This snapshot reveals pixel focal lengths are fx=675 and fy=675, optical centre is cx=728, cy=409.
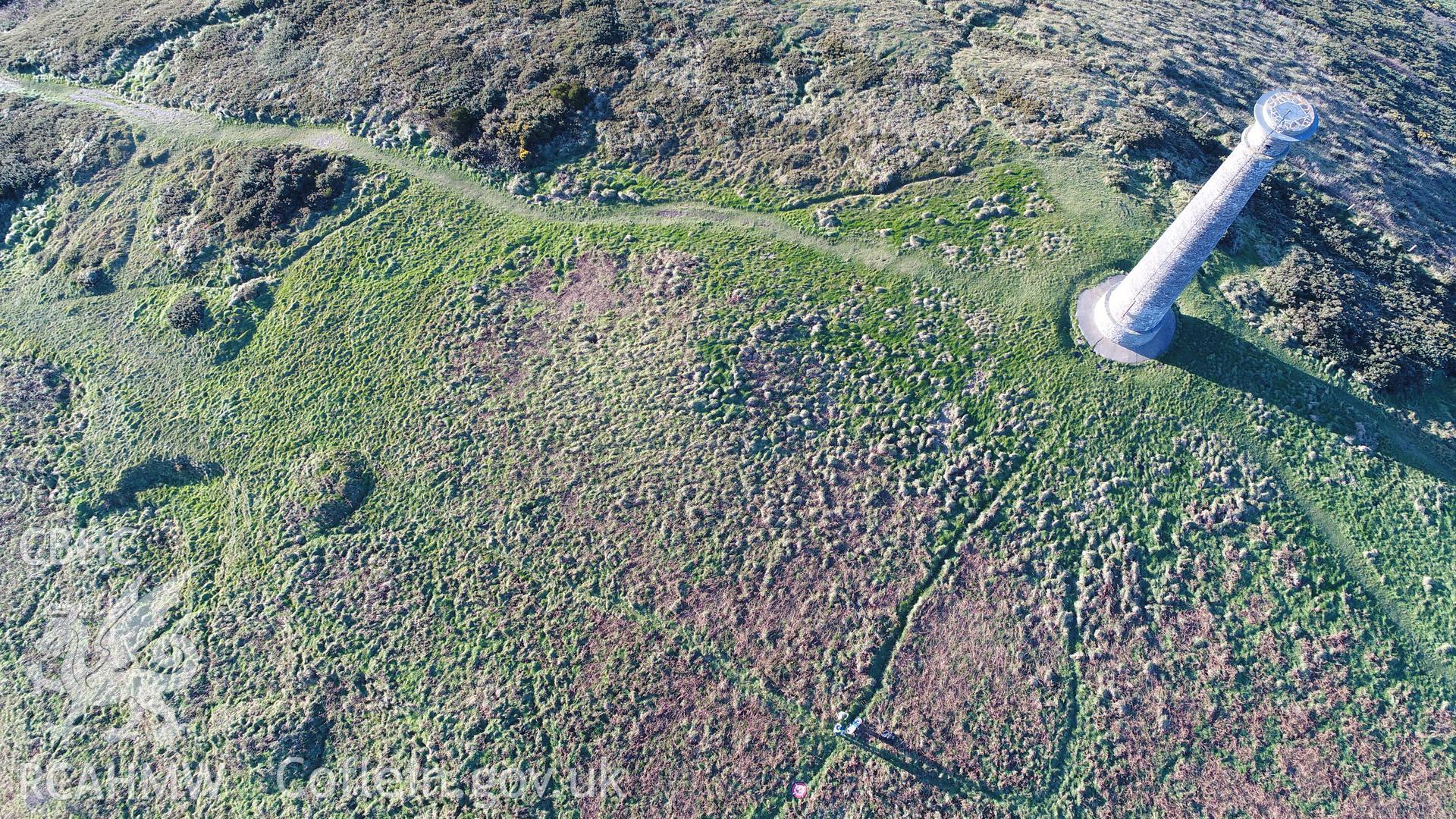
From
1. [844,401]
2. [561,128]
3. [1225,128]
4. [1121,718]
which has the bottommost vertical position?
[1121,718]

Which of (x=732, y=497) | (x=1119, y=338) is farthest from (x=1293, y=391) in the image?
(x=732, y=497)

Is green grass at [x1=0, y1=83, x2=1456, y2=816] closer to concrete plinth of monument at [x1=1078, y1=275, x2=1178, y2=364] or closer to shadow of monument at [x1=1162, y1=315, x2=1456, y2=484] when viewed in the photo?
shadow of monument at [x1=1162, y1=315, x2=1456, y2=484]

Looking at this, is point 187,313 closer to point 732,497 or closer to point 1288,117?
point 732,497

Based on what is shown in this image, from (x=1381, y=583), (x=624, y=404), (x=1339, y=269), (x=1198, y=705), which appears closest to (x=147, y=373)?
(x=624, y=404)

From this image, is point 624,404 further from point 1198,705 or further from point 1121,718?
point 1198,705

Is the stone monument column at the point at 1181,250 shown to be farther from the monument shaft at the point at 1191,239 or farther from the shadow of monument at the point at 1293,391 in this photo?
the shadow of monument at the point at 1293,391

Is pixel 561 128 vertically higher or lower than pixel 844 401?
higher

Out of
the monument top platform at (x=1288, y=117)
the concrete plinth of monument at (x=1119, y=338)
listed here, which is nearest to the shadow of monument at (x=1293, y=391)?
the concrete plinth of monument at (x=1119, y=338)

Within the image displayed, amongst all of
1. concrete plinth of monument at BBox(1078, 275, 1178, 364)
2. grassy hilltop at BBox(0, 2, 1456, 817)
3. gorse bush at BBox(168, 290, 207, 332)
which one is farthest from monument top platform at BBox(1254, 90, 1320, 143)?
gorse bush at BBox(168, 290, 207, 332)
